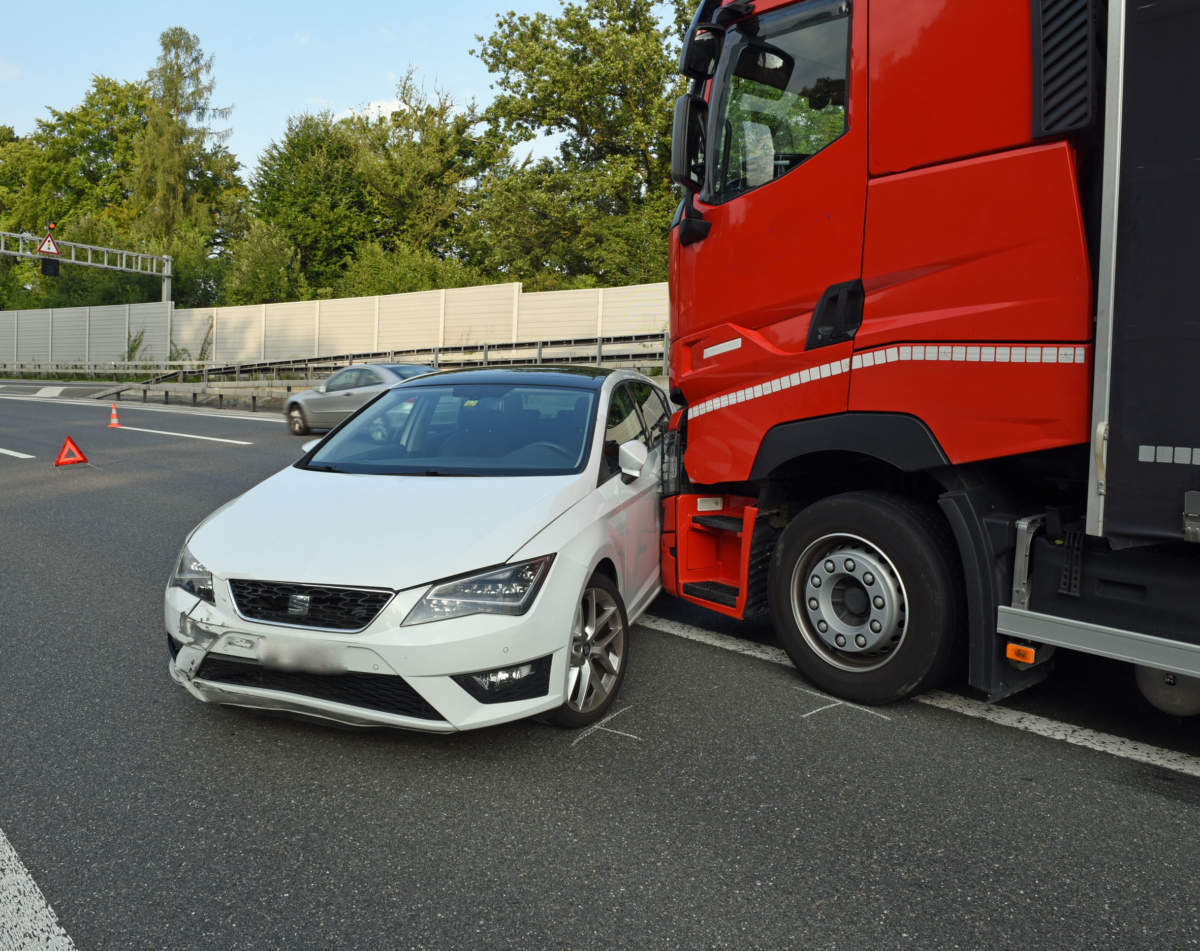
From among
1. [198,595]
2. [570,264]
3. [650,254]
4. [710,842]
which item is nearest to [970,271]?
[710,842]

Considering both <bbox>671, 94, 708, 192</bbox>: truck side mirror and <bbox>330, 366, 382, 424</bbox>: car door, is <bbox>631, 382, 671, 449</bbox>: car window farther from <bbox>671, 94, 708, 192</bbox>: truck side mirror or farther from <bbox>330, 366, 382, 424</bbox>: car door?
<bbox>330, 366, 382, 424</bbox>: car door

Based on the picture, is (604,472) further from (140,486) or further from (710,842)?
(140,486)

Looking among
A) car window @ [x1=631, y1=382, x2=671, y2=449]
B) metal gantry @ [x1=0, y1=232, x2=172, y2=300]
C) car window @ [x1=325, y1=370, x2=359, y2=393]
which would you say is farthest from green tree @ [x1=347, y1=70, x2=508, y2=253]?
car window @ [x1=631, y1=382, x2=671, y2=449]

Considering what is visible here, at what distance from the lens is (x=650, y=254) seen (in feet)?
109

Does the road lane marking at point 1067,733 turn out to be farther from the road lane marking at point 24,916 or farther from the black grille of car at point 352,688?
the road lane marking at point 24,916

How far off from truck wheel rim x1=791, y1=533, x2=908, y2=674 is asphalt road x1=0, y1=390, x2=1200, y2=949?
243mm

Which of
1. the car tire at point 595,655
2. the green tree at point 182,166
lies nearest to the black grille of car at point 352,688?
the car tire at point 595,655

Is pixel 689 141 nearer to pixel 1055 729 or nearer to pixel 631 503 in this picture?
pixel 631 503

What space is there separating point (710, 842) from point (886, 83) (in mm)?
2873

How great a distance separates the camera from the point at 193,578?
3738mm

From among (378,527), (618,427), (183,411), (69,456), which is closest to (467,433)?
(618,427)

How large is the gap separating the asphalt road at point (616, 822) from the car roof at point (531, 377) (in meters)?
1.54

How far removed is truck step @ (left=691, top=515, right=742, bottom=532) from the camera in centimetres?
489

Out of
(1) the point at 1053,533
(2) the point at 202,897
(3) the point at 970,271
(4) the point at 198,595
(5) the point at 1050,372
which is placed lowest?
(2) the point at 202,897
